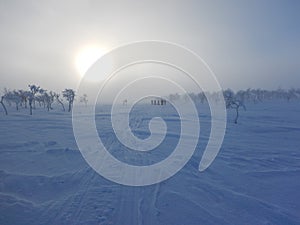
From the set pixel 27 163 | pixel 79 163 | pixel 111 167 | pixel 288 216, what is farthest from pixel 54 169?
pixel 288 216

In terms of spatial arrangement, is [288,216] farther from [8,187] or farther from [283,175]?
[8,187]

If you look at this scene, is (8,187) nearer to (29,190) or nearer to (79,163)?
(29,190)

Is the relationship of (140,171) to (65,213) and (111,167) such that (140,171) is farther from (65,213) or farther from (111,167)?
(65,213)

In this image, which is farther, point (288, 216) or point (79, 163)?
point (79, 163)

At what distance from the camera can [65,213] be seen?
466cm

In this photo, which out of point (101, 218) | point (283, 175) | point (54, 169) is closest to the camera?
point (101, 218)

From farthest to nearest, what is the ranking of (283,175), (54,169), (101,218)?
(54,169), (283,175), (101,218)

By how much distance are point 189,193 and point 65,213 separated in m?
3.35

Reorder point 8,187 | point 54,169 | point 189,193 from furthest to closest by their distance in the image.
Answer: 1. point 54,169
2. point 8,187
3. point 189,193

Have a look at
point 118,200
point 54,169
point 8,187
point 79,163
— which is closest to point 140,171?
point 118,200

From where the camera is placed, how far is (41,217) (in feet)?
15.0

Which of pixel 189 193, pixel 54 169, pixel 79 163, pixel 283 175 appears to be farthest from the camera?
pixel 79 163

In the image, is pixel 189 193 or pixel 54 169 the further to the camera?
pixel 54 169

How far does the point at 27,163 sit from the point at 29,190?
10.0 feet
